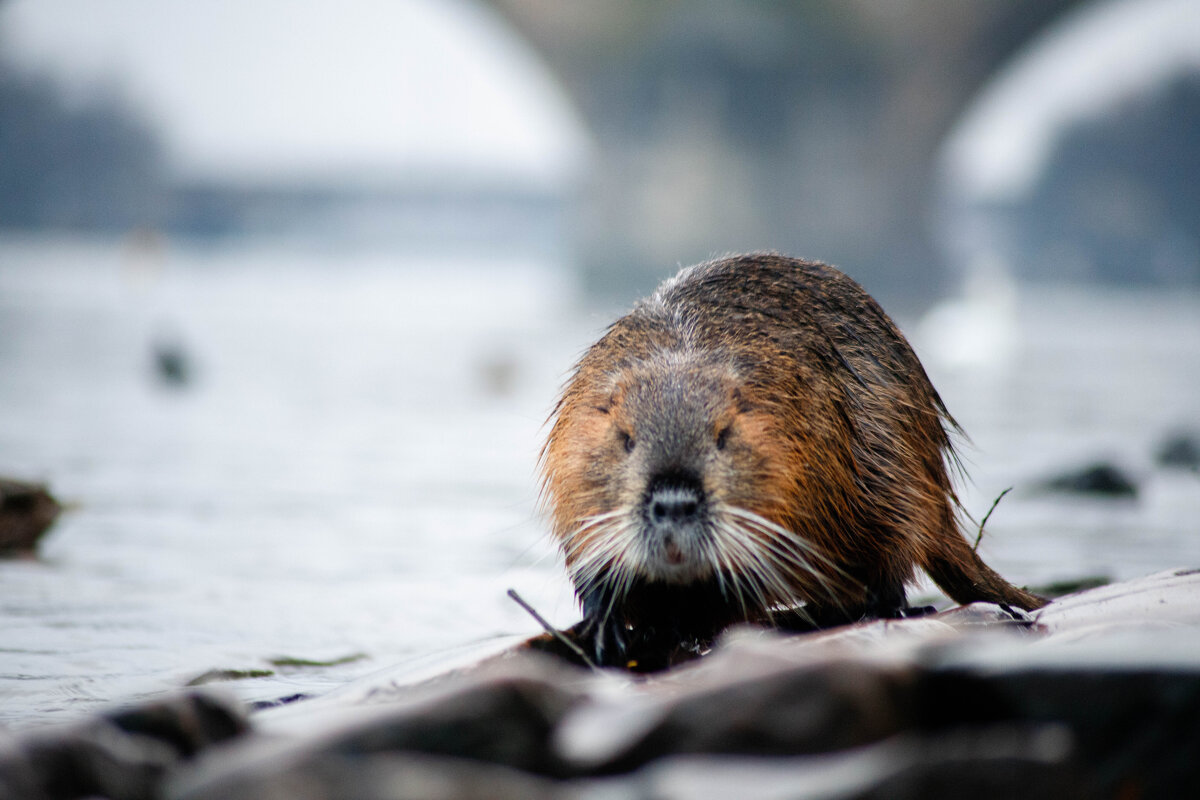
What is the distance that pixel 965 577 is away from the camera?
302cm

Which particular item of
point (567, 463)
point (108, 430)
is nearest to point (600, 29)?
point (108, 430)

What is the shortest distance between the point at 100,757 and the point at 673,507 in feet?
4.19

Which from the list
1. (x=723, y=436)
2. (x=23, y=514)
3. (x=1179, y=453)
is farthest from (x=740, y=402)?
(x=1179, y=453)

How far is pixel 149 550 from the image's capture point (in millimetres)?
4707

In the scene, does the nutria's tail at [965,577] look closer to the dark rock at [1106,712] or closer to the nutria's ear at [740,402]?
the nutria's ear at [740,402]

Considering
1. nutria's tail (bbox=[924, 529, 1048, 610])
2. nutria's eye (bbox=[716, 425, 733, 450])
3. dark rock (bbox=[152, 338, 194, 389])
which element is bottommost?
nutria's tail (bbox=[924, 529, 1048, 610])

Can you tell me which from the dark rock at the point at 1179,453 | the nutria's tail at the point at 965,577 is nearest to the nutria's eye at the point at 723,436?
the nutria's tail at the point at 965,577

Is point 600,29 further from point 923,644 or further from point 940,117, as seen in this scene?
point 923,644

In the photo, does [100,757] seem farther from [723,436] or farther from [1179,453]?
[1179,453]

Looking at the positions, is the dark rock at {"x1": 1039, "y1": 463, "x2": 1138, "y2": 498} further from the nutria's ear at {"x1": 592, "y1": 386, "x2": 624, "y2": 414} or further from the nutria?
the nutria's ear at {"x1": 592, "y1": 386, "x2": 624, "y2": 414}

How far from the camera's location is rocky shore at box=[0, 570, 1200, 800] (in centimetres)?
138

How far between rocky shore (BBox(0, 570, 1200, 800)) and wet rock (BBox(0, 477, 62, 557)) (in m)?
3.17

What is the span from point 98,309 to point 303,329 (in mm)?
5429

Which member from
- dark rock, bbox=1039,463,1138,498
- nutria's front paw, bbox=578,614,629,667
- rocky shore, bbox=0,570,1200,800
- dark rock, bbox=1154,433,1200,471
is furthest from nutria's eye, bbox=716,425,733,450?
dark rock, bbox=1154,433,1200,471
